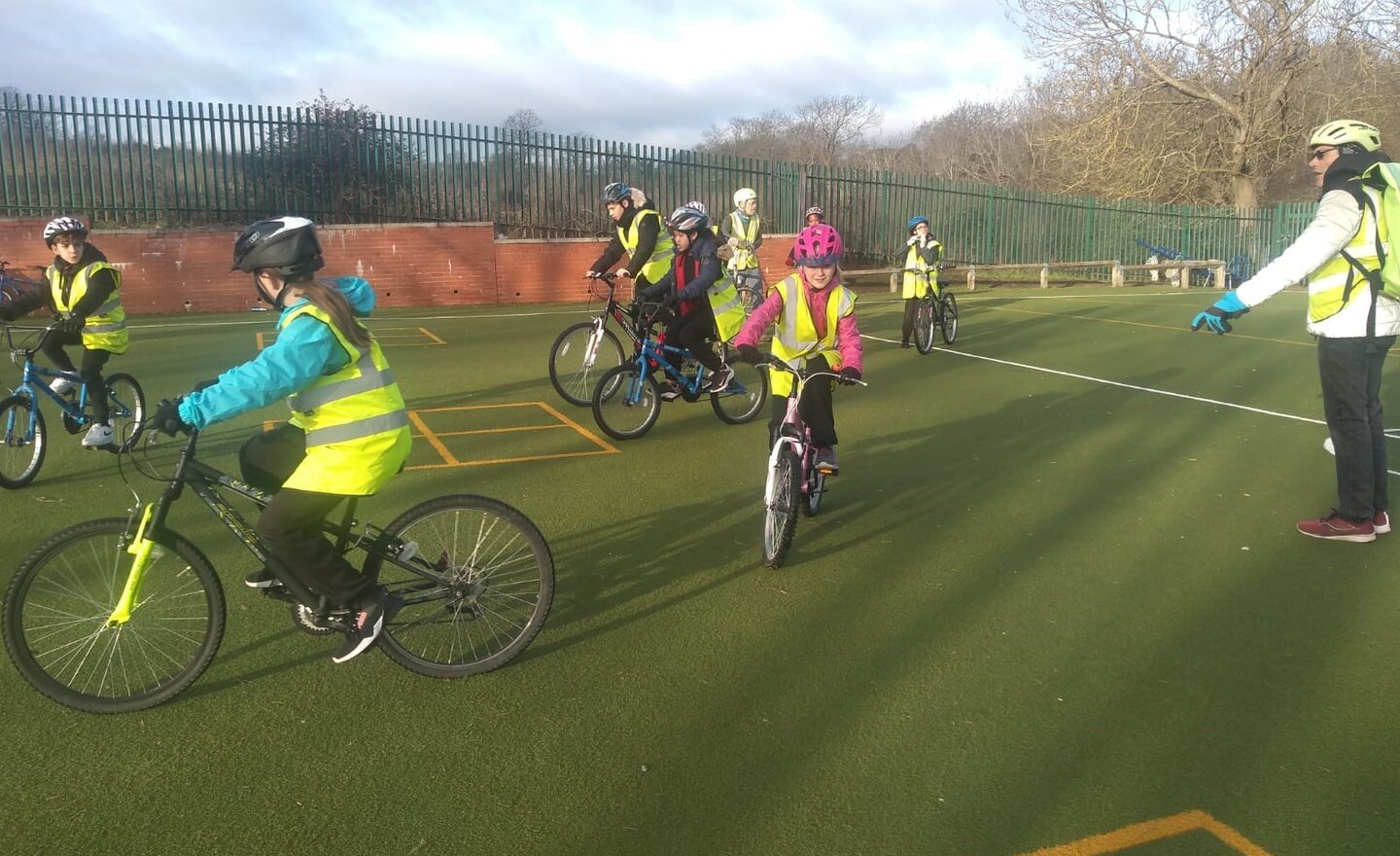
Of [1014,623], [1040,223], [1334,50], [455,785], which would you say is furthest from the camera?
[1334,50]

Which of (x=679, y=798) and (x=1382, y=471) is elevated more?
(x=1382, y=471)

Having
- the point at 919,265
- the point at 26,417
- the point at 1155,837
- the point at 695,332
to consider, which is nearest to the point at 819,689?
the point at 1155,837

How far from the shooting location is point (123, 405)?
319 inches

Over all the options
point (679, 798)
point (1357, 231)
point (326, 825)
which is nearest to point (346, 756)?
point (326, 825)

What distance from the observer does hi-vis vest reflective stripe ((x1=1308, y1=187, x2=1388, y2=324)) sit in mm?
5863

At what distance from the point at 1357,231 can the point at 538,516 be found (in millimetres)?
4830

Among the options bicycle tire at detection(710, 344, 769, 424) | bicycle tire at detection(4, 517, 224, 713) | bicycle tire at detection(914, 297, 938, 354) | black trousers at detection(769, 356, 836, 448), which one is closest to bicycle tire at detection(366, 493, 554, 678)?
bicycle tire at detection(4, 517, 224, 713)

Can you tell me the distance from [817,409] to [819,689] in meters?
2.09

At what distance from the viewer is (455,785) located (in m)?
3.57

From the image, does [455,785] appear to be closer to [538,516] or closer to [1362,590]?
[538,516]

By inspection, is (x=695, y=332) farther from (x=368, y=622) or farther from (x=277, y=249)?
(x=277, y=249)

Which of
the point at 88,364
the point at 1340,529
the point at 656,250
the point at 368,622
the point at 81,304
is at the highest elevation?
the point at 656,250

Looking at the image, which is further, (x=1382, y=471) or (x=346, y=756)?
(x=1382, y=471)

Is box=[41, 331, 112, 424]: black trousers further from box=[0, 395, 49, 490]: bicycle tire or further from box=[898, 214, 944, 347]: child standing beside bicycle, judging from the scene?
box=[898, 214, 944, 347]: child standing beside bicycle
